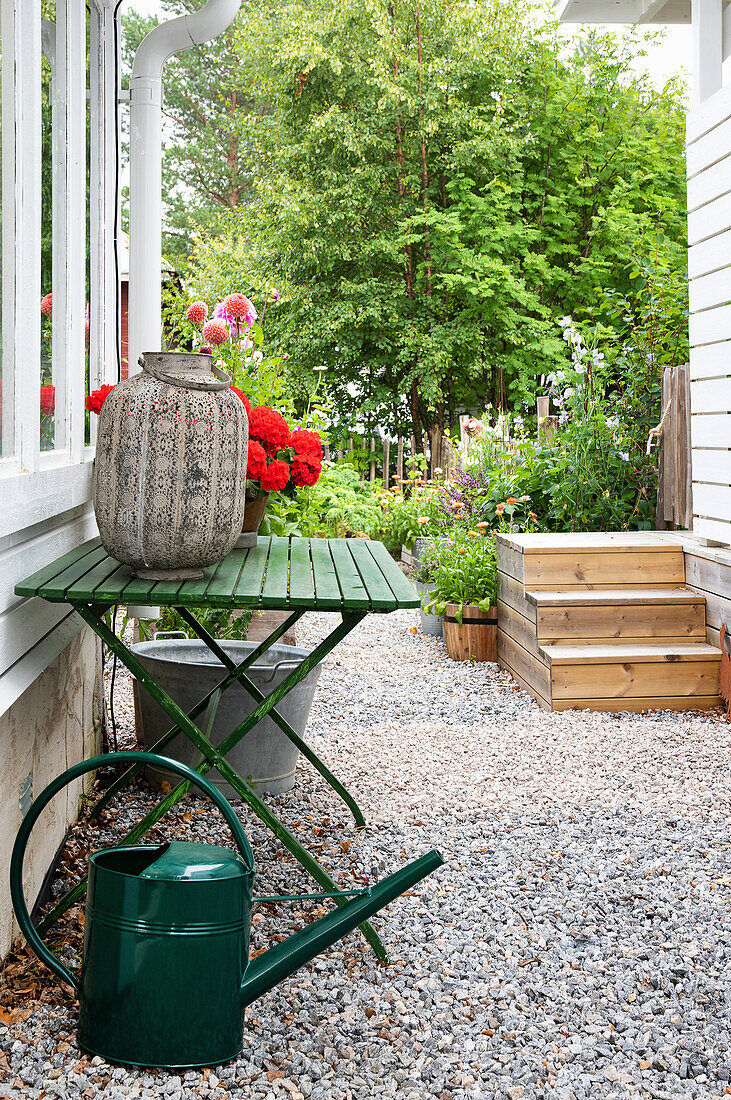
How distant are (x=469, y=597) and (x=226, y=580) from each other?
10.4 ft

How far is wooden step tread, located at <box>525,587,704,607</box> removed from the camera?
155 inches

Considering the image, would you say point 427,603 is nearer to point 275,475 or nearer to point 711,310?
point 711,310

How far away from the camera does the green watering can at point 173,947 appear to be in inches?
55.3

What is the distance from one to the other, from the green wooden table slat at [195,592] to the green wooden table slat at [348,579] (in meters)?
0.26

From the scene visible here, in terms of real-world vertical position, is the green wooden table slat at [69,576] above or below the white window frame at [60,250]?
below

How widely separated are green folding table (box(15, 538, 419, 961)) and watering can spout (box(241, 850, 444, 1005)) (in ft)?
0.37

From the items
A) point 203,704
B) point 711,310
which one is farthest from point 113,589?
point 711,310

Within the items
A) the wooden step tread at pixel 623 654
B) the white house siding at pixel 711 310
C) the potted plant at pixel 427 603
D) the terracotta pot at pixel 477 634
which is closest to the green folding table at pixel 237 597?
the wooden step tread at pixel 623 654

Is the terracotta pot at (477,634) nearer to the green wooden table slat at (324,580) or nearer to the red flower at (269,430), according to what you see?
the green wooden table slat at (324,580)

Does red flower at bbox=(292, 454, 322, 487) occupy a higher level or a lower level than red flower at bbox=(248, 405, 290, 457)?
lower

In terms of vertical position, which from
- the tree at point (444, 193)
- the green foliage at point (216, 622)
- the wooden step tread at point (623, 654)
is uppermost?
the tree at point (444, 193)

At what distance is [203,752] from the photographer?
5.92ft

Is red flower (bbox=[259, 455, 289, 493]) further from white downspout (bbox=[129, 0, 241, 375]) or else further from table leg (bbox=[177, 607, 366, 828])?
white downspout (bbox=[129, 0, 241, 375])

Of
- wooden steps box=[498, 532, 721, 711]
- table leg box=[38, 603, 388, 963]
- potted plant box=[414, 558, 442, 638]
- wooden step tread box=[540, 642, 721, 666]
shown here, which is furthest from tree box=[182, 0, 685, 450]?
table leg box=[38, 603, 388, 963]
